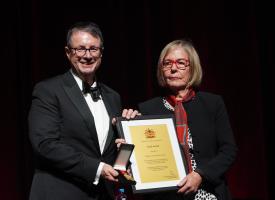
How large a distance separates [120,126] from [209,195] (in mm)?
590

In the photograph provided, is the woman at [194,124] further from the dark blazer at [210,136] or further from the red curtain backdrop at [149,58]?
the red curtain backdrop at [149,58]

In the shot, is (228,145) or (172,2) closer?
(228,145)

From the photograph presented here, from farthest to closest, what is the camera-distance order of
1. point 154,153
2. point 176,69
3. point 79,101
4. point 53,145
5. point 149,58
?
point 149,58
point 176,69
point 154,153
point 79,101
point 53,145

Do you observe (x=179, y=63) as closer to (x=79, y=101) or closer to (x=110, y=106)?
(x=110, y=106)

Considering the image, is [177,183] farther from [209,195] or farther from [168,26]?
[168,26]

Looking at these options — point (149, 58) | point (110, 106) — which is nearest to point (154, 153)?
point (110, 106)

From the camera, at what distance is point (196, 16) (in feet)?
13.1

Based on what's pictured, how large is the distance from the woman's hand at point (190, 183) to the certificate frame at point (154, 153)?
1.3 inches

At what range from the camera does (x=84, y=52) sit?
95.7 inches

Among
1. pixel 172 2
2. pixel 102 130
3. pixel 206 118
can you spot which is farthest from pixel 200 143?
pixel 172 2

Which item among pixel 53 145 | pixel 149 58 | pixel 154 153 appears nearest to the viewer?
pixel 53 145

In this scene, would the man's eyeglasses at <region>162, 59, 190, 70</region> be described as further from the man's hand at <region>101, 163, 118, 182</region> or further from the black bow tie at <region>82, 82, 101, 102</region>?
the man's hand at <region>101, 163, 118, 182</region>

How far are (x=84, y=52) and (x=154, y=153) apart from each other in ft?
2.06

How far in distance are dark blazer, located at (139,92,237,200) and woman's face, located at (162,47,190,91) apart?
12 cm
